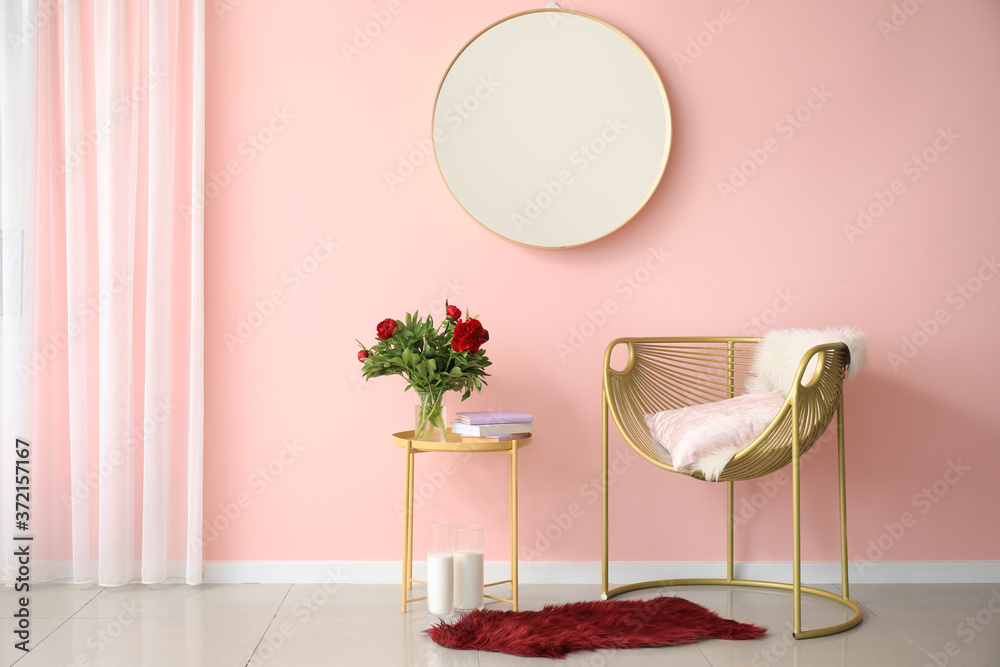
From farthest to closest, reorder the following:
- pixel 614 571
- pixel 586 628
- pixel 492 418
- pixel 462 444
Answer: pixel 614 571, pixel 492 418, pixel 462 444, pixel 586 628

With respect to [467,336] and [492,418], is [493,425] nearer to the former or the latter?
[492,418]

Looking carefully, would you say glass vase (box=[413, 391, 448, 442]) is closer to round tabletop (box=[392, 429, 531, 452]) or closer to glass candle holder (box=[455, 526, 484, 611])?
round tabletop (box=[392, 429, 531, 452])

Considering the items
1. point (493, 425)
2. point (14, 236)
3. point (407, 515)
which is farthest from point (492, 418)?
point (14, 236)

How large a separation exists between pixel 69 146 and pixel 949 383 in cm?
296

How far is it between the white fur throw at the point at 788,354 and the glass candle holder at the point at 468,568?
97 centimetres

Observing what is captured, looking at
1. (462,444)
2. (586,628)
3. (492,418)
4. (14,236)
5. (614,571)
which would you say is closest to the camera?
(586,628)

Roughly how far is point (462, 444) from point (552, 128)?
1.09 m

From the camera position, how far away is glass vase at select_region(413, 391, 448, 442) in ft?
7.45

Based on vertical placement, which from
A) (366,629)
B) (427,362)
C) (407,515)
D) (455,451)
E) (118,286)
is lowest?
(366,629)

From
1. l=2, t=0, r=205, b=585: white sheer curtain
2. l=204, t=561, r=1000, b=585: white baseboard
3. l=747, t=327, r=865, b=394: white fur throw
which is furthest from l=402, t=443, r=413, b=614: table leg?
l=747, t=327, r=865, b=394: white fur throw

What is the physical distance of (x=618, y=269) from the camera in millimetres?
2604

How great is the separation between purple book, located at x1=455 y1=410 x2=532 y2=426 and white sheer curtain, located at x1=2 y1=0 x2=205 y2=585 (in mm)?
853

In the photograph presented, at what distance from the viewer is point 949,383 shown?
262cm

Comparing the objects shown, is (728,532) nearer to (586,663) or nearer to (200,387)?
(586,663)
